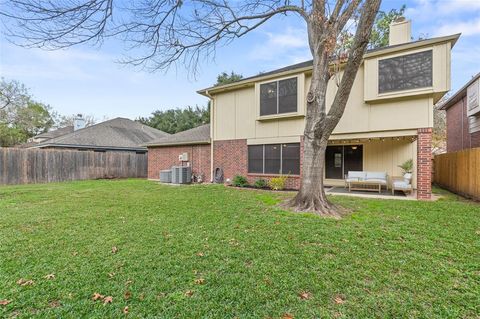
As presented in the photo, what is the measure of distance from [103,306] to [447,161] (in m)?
13.3

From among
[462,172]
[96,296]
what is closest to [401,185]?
[462,172]

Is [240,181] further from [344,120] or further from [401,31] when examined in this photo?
[401,31]

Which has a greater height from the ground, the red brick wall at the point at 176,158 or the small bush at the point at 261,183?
the red brick wall at the point at 176,158

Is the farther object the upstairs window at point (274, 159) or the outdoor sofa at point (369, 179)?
the upstairs window at point (274, 159)

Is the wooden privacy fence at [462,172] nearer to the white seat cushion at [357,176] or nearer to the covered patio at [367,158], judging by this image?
the covered patio at [367,158]

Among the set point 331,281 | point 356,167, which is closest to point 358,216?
point 331,281

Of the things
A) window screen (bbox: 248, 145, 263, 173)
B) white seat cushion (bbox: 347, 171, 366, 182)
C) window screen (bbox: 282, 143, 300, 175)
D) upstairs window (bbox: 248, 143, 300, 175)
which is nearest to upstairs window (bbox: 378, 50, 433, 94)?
white seat cushion (bbox: 347, 171, 366, 182)

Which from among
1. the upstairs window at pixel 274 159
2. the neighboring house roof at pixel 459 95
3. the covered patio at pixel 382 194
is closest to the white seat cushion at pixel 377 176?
the covered patio at pixel 382 194

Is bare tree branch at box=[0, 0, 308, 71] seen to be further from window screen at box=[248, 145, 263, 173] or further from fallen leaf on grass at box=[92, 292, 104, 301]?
window screen at box=[248, 145, 263, 173]

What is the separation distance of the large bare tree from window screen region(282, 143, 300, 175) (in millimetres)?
3816

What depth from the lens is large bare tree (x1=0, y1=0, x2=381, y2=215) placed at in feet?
14.6

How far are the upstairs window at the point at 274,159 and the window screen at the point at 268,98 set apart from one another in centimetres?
159

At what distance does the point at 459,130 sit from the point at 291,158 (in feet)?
32.1

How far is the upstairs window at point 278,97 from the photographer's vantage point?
10.2 metres
